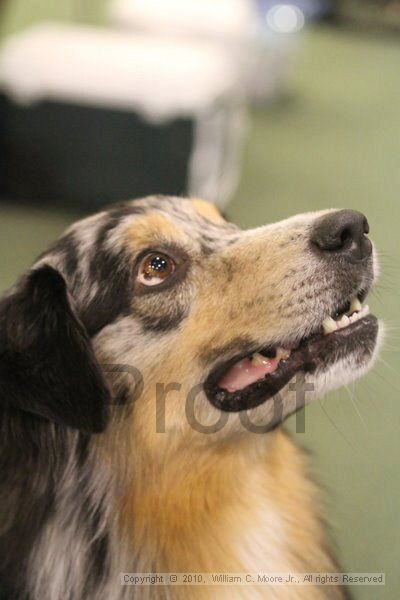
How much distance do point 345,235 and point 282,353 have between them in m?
0.19

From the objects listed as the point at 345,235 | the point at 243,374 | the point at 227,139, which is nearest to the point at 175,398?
the point at 243,374

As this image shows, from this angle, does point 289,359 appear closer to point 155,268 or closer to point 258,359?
point 258,359

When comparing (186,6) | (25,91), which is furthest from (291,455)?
(186,6)

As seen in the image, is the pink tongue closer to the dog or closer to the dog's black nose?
the dog

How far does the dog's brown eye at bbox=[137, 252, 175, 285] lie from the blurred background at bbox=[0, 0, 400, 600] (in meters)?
Answer: 0.27

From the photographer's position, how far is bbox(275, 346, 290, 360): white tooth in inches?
41.0

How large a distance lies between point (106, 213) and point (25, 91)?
1679mm

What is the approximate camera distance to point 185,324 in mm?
1087

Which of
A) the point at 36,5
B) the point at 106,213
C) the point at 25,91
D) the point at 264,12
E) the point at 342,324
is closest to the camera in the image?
the point at 342,324

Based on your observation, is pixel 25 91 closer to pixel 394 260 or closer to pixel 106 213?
Result: pixel 106 213

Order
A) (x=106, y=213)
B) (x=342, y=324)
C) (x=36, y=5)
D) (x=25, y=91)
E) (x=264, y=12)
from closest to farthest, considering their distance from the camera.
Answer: (x=342, y=324)
(x=106, y=213)
(x=25, y=91)
(x=36, y=5)
(x=264, y=12)

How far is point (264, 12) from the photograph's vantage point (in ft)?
14.4

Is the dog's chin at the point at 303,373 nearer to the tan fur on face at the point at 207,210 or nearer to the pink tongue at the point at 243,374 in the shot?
the pink tongue at the point at 243,374

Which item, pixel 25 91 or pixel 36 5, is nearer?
pixel 25 91
